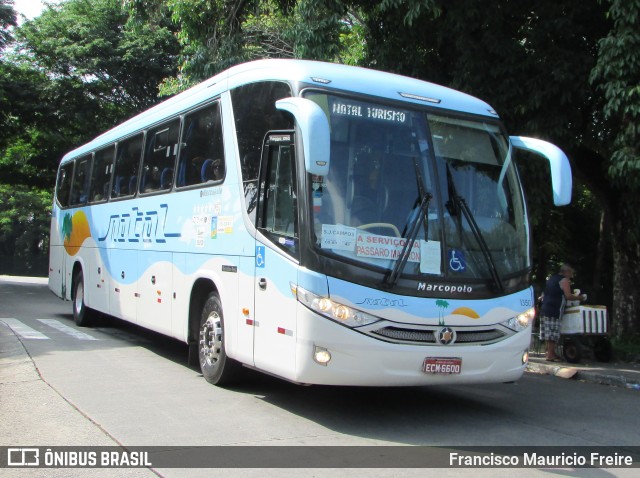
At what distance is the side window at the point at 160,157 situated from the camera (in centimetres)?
975

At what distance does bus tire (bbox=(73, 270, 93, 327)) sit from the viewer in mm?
14055

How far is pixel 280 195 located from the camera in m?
6.82

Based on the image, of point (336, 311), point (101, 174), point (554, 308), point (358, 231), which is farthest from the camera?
point (101, 174)

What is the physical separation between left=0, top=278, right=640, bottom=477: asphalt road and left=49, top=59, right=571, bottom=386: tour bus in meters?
0.49

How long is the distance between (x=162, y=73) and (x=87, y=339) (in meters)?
17.3

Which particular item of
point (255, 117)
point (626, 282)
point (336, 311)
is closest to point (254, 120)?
point (255, 117)

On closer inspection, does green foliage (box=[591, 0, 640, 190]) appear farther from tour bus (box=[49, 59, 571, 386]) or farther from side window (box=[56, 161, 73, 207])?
side window (box=[56, 161, 73, 207])

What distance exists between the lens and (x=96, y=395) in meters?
7.49

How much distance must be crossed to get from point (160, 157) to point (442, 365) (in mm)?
5593

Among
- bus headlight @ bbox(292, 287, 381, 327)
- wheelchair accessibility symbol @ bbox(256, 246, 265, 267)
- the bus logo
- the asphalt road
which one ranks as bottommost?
the asphalt road

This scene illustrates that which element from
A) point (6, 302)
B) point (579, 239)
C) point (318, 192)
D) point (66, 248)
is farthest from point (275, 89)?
point (579, 239)

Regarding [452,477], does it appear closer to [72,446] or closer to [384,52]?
[72,446]

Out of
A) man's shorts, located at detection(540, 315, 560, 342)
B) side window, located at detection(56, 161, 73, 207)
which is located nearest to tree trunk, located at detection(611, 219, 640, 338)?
man's shorts, located at detection(540, 315, 560, 342)

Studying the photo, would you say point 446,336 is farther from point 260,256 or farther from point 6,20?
point 6,20
